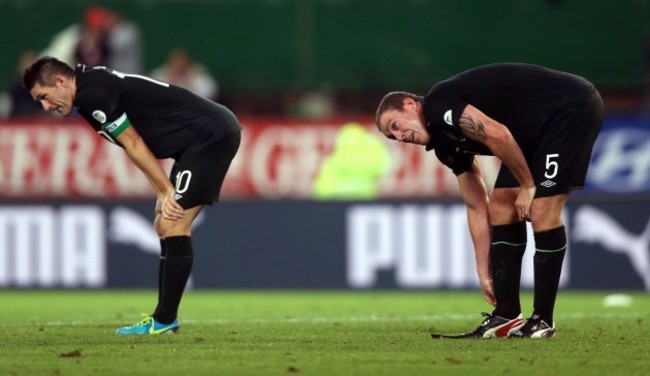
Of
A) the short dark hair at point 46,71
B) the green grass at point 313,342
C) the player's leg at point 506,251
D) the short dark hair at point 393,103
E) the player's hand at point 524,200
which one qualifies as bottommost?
the green grass at point 313,342

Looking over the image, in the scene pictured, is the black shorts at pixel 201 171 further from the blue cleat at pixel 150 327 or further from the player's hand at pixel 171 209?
the blue cleat at pixel 150 327

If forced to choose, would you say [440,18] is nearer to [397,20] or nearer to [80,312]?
[397,20]

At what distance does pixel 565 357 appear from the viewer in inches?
321

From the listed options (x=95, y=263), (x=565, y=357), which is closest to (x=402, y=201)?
(x=95, y=263)

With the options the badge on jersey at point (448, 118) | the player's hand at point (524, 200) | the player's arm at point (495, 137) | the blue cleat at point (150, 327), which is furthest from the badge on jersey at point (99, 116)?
the player's hand at point (524, 200)

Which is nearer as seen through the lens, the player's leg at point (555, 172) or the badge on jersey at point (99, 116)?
the player's leg at point (555, 172)

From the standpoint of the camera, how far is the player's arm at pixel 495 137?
8.71 m

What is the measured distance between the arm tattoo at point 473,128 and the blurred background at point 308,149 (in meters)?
6.45

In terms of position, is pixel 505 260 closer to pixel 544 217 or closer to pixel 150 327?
pixel 544 217

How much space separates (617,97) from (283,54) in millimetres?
4554

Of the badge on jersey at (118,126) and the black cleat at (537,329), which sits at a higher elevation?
the badge on jersey at (118,126)

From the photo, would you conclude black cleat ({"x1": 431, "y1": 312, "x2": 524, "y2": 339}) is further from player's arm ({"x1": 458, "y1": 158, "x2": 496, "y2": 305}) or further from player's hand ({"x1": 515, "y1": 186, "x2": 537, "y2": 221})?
player's hand ({"x1": 515, "y1": 186, "x2": 537, "y2": 221})

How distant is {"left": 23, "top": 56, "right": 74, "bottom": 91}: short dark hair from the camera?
9.46m

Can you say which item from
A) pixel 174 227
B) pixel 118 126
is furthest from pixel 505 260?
pixel 118 126
